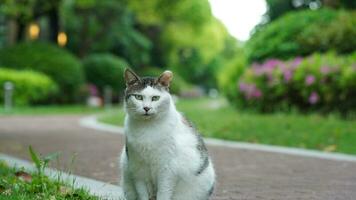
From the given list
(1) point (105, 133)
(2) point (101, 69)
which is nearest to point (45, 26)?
(2) point (101, 69)

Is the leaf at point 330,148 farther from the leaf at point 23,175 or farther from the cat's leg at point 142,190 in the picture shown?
the cat's leg at point 142,190

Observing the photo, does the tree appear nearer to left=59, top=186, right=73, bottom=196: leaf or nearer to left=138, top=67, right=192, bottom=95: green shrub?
left=138, top=67, right=192, bottom=95: green shrub

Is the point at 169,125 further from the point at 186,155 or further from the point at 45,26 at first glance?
the point at 45,26

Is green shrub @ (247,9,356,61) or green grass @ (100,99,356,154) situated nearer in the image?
green grass @ (100,99,356,154)

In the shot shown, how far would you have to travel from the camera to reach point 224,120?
50.0ft

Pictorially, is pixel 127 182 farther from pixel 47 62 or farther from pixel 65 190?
pixel 47 62

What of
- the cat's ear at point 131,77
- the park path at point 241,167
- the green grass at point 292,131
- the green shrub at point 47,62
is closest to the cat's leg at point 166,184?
the cat's ear at point 131,77

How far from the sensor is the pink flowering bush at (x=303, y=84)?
49.4ft

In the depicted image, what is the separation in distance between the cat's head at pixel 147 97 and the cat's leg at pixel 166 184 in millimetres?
490

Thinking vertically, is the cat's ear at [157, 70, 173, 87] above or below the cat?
above

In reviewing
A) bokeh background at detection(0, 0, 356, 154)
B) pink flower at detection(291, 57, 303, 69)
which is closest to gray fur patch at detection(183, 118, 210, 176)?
bokeh background at detection(0, 0, 356, 154)

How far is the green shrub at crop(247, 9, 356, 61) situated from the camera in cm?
1791

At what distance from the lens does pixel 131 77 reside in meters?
5.14

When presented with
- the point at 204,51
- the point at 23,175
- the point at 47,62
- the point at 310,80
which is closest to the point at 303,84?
the point at 310,80
